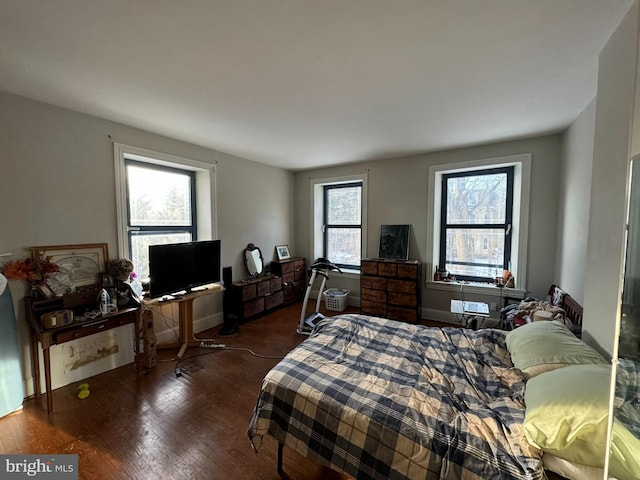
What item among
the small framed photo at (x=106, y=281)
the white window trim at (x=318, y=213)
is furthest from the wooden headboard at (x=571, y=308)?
the small framed photo at (x=106, y=281)

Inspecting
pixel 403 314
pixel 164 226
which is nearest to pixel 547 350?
pixel 403 314

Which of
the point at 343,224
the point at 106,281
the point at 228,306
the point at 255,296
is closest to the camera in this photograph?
the point at 106,281

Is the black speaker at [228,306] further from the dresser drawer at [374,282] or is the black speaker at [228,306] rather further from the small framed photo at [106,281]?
the dresser drawer at [374,282]

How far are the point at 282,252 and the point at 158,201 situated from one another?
2164 mm

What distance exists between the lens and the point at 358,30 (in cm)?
139

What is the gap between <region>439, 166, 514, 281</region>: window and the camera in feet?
11.5

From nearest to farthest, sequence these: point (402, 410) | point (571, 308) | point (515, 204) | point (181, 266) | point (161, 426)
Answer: point (402, 410), point (161, 426), point (571, 308), point (181, 266), point (515, 204)

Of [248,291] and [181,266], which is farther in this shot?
[248,291]

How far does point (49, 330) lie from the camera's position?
1944mm

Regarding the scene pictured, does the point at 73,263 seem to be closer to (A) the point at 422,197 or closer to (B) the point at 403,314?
(B) the point at 403,314

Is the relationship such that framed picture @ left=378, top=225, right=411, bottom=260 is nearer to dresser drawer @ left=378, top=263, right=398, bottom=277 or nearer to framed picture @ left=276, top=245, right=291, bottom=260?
dresser drawer @ left=378, top=263, right=398, bottom=277

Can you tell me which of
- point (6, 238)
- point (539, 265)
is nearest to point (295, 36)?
point (6, 238)

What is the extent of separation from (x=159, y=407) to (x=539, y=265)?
4305 mm

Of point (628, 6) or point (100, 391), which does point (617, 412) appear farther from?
point (100, 391)
